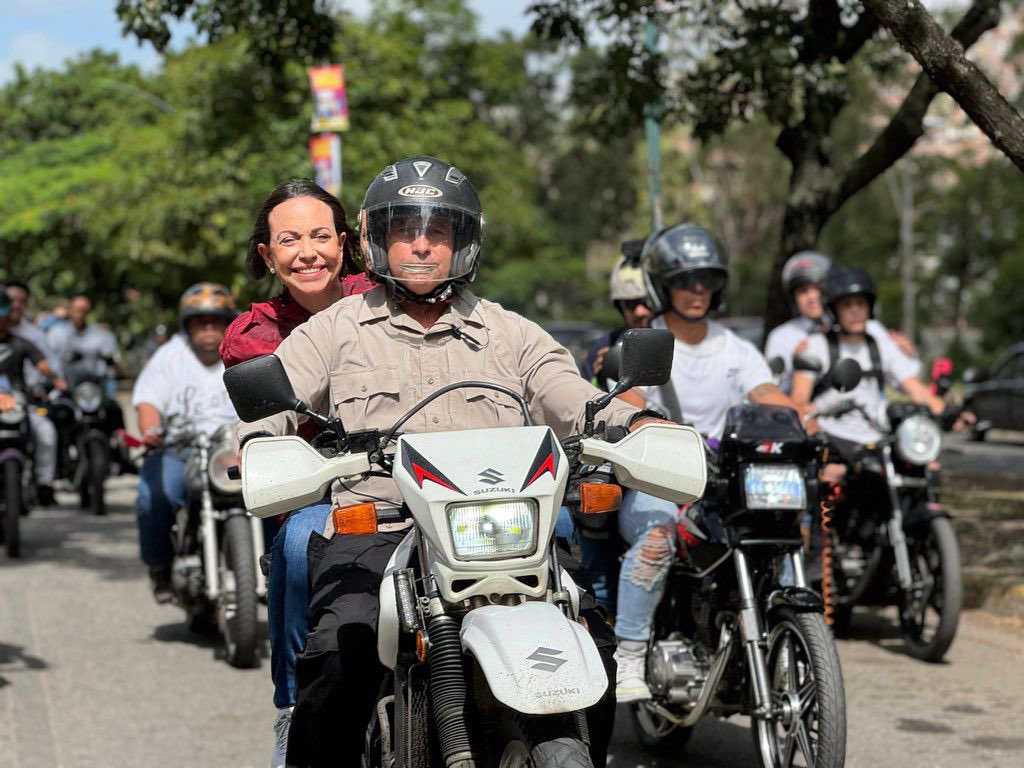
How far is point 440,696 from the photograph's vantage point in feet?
11.0

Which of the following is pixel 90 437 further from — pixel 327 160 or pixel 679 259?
pixel 679 259

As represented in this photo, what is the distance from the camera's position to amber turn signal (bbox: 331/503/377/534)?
3475 millimetres

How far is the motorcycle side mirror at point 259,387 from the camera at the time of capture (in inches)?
136

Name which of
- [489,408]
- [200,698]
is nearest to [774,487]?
[489,408]

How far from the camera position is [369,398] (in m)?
3.99

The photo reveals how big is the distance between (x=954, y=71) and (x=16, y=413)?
7.61 meters

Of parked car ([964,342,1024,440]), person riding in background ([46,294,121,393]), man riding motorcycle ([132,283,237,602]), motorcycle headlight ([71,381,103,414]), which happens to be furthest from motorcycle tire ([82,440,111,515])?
parked car ([964,342,1024,440])

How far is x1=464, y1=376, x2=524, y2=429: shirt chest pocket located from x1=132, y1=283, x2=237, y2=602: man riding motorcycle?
4.74 m

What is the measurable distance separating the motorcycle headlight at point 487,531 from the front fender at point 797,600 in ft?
6.17

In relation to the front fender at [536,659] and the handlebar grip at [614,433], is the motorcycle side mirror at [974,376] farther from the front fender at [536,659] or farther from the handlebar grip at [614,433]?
the front fender at [536,659]

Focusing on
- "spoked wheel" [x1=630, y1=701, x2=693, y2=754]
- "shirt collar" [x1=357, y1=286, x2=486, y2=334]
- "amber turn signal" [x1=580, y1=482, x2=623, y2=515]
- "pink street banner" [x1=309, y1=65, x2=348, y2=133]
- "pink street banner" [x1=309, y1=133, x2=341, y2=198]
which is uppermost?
"pink street banner" [x1=309, y1=65, x2=348, y2=133]

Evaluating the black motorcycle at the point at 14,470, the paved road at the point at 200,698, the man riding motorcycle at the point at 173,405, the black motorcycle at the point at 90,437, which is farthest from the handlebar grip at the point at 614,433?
the black motorcycle at the point at 90,437

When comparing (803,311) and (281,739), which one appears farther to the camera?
(803,311)

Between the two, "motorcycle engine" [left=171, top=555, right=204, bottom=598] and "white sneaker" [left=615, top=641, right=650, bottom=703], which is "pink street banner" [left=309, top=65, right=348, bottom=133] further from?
"white sneaker" [left=615, top=641, right=650, bottom=703]
